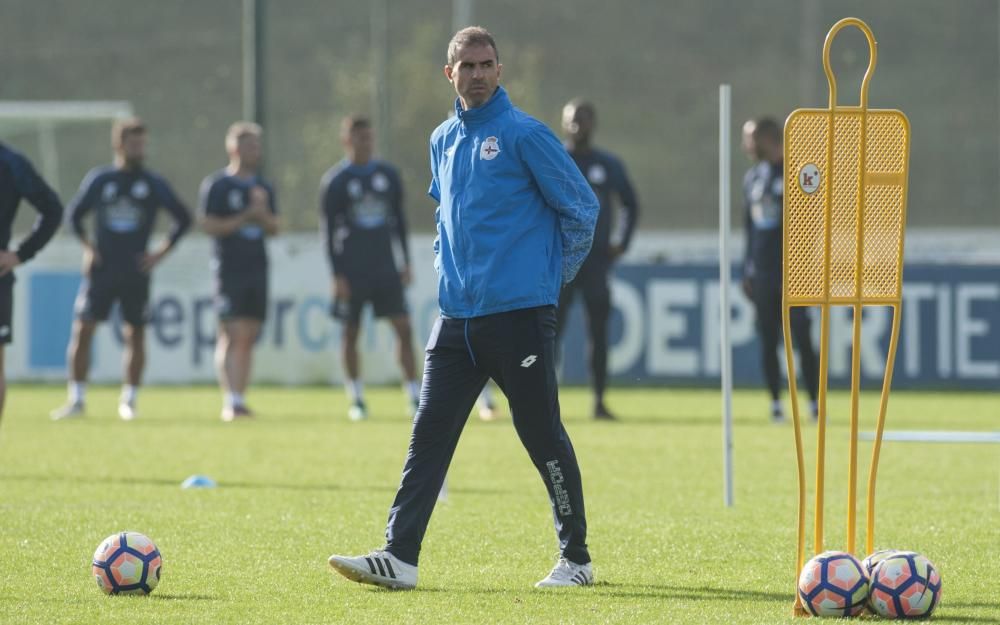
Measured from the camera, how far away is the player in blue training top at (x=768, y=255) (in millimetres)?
13734

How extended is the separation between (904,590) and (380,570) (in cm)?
194

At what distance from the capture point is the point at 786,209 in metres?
5.60

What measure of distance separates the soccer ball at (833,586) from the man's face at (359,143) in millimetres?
9443

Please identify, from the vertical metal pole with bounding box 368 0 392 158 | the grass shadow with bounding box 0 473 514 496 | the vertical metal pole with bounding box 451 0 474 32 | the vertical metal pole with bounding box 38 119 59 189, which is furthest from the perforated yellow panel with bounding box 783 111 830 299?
the vertical metal pole with bounding box 38 119 59 189

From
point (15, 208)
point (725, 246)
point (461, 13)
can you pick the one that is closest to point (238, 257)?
point (15, 208)

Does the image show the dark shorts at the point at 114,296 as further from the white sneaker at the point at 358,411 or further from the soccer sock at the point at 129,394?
the white sneaker at the point at 358,411

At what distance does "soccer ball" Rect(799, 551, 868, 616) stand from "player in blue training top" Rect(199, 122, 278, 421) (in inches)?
374

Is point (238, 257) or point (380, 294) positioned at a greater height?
point (238, 257)

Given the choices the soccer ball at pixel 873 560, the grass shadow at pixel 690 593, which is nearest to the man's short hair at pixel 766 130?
the grass shadow at pixel 690 593

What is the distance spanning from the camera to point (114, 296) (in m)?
14.8

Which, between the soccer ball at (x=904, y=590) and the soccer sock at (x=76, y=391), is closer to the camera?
the soccer ball at (x=904, y=590)

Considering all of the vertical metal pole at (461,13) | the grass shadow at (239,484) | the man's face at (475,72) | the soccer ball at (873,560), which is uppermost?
the vertical metal pole at (461,13)

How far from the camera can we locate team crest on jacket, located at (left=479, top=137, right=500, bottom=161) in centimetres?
632

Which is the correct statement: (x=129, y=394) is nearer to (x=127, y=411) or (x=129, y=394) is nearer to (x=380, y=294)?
(x=127, y=411)
